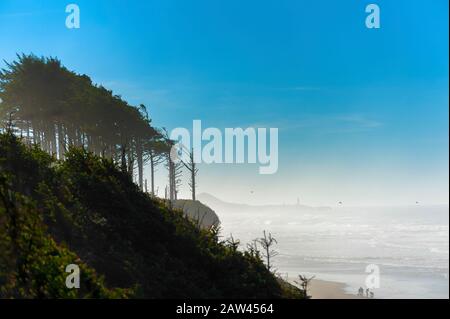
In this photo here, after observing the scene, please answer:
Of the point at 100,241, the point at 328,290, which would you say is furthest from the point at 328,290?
the point at 100,241

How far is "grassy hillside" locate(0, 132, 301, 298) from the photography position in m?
8.80

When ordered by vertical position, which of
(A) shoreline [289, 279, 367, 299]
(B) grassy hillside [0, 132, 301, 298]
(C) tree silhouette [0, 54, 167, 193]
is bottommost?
(A) shoreline [289, 279, 367, 299]

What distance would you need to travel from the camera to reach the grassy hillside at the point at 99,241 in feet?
28.9

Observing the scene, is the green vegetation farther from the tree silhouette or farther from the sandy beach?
the tree silhouette

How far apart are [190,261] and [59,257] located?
491cm

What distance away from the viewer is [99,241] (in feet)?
40.1

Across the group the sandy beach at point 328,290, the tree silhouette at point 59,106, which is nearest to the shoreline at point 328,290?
the sandy beach at point 328,290

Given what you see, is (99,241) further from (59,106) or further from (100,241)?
(59,106)

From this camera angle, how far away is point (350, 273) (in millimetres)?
51719

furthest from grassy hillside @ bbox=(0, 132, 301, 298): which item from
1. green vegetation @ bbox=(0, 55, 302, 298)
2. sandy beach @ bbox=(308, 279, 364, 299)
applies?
sandy beach @ bbox=(308, 279, 364, 299)

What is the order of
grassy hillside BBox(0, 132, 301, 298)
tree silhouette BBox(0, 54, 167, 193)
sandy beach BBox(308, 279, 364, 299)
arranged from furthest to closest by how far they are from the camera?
tree silhouette BBox(0, 54, 167, 193), sandy beach BBox(308, 279, 364, 299), grassy hillside BBox(0, 132, 301, 298)

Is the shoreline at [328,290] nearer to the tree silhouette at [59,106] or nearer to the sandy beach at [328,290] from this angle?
the sandy beach at [328,290]
